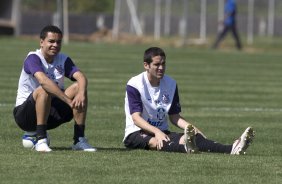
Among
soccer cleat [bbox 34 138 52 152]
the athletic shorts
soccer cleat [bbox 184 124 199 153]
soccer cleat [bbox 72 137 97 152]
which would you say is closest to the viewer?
soccer cleat [bbox 184 124 199 153]

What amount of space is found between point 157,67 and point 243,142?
1.25 meters

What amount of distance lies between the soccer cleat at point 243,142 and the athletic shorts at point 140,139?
0.65 metres

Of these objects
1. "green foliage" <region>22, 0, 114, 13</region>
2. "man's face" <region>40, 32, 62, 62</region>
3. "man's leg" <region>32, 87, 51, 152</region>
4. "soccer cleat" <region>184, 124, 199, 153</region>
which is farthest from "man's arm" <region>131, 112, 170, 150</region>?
"green foliage" <region>22, 0, 114, 13</region>

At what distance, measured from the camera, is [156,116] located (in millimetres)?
11727

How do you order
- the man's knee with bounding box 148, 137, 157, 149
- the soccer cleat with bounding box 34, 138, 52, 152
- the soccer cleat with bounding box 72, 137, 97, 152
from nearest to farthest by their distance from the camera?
the soccer cleat with bounding box 34, 138, 52, 152
the soccer cleat with bounding box 72, 137, 97, 152
the man's knee with bounding box 148, 137, 157, 149

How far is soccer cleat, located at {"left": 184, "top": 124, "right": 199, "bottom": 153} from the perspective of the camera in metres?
10.8

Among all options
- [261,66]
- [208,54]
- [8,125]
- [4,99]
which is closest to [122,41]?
[208,54]

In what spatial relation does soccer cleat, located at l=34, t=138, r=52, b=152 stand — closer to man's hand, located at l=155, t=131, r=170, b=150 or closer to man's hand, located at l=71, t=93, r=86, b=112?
man's hand, located at l=71, t=93, r=86, b=112

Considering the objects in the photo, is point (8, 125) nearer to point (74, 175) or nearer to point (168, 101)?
point (168, 101)

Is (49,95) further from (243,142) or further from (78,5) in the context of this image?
(78,5)

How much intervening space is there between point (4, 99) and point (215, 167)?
890 cm

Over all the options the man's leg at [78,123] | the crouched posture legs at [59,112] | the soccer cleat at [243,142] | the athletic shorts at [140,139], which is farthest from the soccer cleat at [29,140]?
the soccer cleat at [243,142]

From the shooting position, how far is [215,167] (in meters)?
10.1

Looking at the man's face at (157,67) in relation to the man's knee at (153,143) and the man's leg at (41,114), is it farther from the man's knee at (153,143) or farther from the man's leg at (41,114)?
the man's leg at (41,114)
